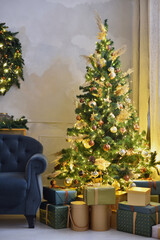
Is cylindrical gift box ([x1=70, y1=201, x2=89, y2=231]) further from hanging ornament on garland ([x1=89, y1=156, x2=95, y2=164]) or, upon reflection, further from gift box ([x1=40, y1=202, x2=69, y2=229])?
hanging ornament on garland ([x1=89, y1=156, x2=95, y2=164])

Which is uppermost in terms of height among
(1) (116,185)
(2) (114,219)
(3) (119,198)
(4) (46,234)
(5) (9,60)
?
(5) (9,60)

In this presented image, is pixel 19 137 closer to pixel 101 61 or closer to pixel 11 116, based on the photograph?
pixel 11 116

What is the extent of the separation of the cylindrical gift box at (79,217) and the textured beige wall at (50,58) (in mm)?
1693

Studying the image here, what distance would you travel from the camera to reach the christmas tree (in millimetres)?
3936

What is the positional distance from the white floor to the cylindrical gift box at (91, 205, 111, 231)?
0.21ft

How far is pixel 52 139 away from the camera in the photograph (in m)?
5.05

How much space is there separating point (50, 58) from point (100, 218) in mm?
2654

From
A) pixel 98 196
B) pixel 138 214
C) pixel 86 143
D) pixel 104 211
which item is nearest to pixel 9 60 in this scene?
pixel 86 143

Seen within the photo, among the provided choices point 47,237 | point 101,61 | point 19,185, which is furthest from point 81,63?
point 47,237

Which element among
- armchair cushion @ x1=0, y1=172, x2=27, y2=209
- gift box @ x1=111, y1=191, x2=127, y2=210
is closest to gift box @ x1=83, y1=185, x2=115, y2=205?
gift box @ x1=111, y1=191, x2=127, y2=210

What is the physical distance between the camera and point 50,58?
5.14 m

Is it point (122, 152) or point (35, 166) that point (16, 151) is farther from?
point (122, 152)

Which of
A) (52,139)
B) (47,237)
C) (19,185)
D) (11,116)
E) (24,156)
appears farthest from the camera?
(52,139)

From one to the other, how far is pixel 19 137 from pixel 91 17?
2.34 metres
